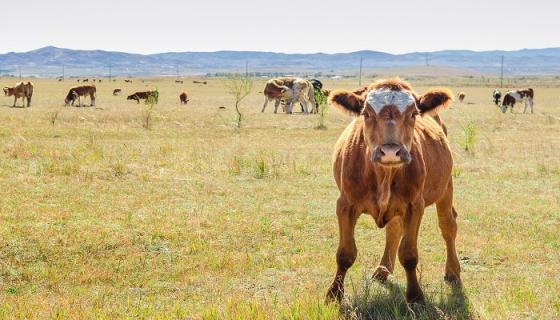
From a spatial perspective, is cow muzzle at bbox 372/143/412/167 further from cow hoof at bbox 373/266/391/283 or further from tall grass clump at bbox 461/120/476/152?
tall grass clump at bbox 461/120/476/152

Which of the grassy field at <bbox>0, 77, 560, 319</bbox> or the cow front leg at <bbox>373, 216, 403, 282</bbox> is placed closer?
the grassy field at <bbox>0, 77, 560, 319</bbox>

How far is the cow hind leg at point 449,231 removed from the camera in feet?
24.8

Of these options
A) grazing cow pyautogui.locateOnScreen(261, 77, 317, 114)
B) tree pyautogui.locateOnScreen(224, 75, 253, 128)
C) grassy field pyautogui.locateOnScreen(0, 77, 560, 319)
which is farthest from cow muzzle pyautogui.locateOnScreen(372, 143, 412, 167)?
grazing cow pyautogui.locateOnScreen(261, 77, 317, 114)

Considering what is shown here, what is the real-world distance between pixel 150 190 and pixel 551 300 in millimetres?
8418

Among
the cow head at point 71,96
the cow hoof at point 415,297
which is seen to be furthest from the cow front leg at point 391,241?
the cow head at point 71,96

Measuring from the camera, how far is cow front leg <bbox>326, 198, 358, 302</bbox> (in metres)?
6.13

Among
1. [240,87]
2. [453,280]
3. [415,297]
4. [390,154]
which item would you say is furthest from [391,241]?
[240,87]

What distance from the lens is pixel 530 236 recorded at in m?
10.1

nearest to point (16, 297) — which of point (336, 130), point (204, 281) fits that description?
point (204, 281)

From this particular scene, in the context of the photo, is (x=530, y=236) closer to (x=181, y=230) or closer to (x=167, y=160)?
(x=181, y=230)

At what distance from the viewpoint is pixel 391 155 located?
16.9 feet

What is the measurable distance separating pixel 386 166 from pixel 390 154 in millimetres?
156

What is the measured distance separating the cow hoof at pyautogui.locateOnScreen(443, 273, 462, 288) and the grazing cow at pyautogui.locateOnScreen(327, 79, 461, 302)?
1236mm

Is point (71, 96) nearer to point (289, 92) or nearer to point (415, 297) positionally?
point (289, 92)
